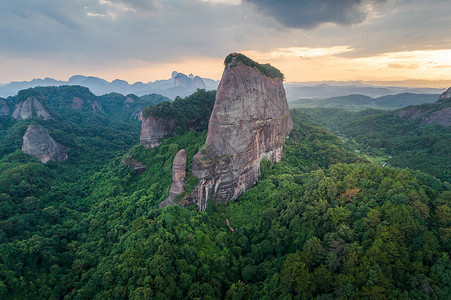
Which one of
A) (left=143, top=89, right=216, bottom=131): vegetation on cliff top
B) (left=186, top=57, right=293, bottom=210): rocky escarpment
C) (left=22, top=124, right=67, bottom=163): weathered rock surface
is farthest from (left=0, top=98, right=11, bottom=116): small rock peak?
(left=186, top=57, right=293, bottom=210): rocky escarpment

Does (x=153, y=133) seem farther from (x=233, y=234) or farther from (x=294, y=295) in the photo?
(x=294, y=295)

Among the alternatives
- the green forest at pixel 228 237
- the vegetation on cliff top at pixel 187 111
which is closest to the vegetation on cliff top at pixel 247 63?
the green forest at pixel 228 237

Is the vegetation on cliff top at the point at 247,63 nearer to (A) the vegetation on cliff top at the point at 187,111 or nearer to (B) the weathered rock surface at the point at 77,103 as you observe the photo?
(A) the vegetation on cliff top at the point at 187,111

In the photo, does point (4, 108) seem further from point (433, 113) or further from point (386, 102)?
point (386, 102)

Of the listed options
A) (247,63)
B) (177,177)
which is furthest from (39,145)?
(247,63)

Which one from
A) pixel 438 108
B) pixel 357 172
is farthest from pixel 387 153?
pixel 357 172

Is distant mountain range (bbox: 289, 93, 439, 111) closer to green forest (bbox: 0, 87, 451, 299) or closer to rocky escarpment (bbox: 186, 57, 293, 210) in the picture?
green forest (bbox: 0, 87, 451, 299)
